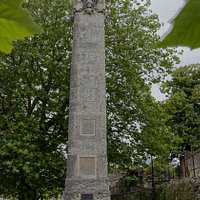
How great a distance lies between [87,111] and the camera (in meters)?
9.03

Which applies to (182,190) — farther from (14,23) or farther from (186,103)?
(14,23)

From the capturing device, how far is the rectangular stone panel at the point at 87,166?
8617mm

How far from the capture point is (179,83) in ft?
66.9

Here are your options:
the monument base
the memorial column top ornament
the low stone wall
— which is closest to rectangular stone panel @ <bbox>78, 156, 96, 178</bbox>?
the monument base

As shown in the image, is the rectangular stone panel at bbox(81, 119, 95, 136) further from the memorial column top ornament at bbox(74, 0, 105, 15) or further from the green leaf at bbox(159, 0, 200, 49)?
the green leaf at bbox(159, 0, 200, 49)

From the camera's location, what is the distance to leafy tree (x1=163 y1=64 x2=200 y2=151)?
18147mm

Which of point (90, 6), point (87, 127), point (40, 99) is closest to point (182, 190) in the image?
point (87, 127)

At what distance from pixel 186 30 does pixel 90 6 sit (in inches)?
389

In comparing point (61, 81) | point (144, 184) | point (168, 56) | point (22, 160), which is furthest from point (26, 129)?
point (144, 184)

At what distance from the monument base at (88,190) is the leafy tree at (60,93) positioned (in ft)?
8.52

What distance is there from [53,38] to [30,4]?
1372 millimetres

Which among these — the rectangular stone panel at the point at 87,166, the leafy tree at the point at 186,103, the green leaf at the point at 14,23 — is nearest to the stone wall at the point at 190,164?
the rectangular stone panel at the point at 87,166

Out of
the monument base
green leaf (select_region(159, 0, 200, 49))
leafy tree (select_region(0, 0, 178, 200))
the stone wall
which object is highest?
leafy tree (select_region(0, 0, 178, 200))

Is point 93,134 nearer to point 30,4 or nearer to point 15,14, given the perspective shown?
point 30,4
